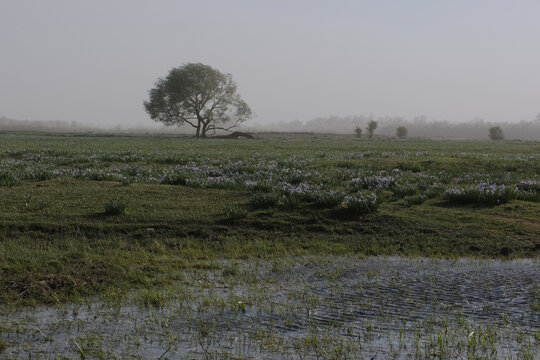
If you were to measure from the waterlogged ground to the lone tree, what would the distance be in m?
66.7

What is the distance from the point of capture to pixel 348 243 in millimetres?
9250

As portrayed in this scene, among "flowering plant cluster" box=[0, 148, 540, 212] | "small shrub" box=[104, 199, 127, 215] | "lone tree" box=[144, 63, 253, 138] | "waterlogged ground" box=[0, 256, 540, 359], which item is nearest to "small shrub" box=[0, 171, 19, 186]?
"flowering plant cluster" box=[0, 148, 540, 212]

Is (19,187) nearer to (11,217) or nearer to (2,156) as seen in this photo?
(11,217)

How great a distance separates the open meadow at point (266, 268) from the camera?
4840 mm

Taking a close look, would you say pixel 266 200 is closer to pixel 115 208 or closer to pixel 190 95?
pixel 115 208

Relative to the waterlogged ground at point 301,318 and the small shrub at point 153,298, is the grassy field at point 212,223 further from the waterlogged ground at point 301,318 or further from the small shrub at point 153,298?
the waterlogged ground at point 301,318

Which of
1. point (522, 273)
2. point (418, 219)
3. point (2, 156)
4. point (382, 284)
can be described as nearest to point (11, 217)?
point (382, 284)

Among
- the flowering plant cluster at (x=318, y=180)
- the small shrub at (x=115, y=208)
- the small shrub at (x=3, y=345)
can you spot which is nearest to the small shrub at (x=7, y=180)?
the flowering plant cluster at (x=318, y=180)

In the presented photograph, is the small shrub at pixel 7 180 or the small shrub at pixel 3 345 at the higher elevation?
the small shrub at pixel 7 180

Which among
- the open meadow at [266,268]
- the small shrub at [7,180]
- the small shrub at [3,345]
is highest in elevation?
the small shrub at [7,180]

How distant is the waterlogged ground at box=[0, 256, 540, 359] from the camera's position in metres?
4.61

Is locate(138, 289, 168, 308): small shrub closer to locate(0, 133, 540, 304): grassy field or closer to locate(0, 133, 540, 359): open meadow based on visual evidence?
locate(0, 133, 540, 359): open meadow

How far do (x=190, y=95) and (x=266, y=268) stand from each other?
67774 mm

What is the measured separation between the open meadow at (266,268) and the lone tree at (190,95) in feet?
193
